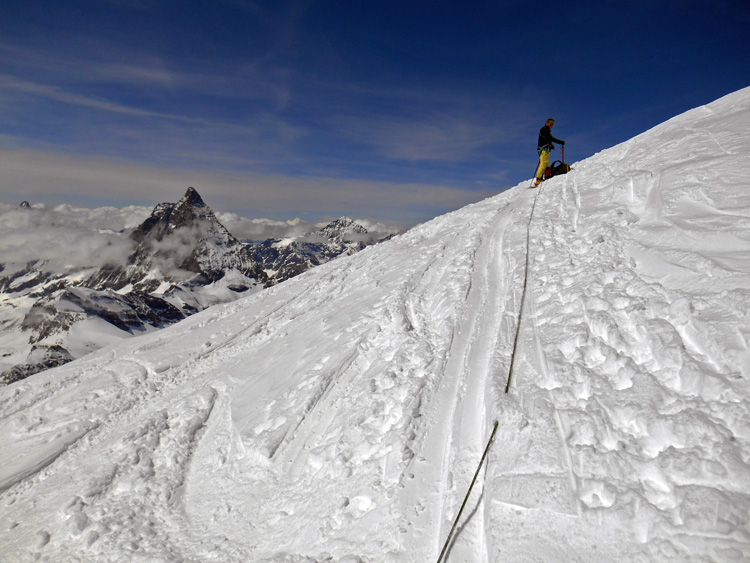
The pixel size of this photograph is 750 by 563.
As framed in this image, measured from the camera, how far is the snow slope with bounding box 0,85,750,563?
14.7 ft

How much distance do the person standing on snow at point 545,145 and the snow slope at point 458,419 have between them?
757cm

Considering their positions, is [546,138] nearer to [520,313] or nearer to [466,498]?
[520,313]

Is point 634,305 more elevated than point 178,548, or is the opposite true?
point 634,305

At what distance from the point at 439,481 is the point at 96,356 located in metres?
14.7

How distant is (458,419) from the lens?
639 cm

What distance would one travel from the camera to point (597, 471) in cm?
469

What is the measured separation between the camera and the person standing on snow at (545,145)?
19.8 meters

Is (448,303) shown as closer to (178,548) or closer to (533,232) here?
(533,232)

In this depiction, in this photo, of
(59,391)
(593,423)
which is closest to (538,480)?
(593,423)

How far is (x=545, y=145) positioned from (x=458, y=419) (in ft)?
59.9

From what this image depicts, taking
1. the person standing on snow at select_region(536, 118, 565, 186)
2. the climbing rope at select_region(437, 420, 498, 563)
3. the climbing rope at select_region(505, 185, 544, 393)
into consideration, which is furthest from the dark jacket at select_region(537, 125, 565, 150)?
the climbing rope at select_region(437, 420, 498, 563)

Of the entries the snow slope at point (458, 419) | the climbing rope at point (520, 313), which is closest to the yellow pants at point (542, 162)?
the climbing rope at point (520, 313)

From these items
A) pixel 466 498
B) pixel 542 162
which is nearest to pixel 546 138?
pixel 542 162

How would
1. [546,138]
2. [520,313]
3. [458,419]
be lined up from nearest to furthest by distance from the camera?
1. [458,419]
2. [520,313]
3. [546,138]
